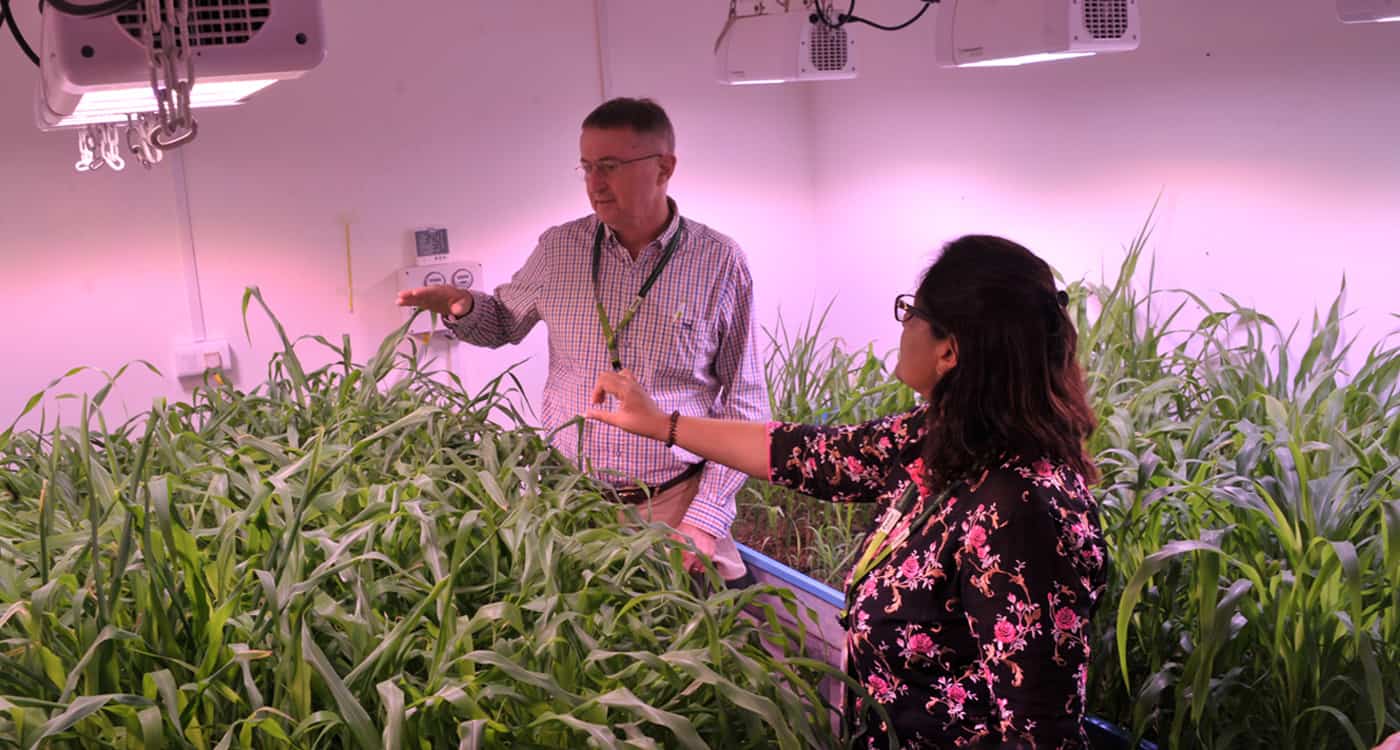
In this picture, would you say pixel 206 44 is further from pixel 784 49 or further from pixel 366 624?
pixel 784 49

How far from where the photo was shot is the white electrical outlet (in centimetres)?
379

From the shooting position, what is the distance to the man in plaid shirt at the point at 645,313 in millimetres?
2381

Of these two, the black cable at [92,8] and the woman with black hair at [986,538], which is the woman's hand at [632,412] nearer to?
the woman with black hair at [986,538]

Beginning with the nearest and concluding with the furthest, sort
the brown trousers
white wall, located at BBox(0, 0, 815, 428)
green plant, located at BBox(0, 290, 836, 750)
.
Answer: green plant, located at BBox(0, 290, 836, 750), the brown trousers, white wall, located at BBox(0, 0, 815, 428)

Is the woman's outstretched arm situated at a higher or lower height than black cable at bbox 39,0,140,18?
lower

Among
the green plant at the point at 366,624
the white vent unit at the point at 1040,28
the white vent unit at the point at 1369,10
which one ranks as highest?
the white vent unit at the point at 1040,28

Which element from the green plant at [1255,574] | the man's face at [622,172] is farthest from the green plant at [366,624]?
the man's face at [622,172]

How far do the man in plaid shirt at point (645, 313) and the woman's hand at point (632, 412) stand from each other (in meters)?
0.35

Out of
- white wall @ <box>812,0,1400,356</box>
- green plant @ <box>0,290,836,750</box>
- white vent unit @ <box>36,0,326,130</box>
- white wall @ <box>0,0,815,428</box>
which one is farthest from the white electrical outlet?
white vent unit @ <box>36,0,326,130</box>

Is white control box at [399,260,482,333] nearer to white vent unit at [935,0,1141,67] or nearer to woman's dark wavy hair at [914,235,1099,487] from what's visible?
white vent unit at [935,0,1141,67]

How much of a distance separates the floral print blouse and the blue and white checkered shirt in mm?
899

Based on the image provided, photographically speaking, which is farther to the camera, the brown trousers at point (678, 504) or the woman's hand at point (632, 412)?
the brown trousers at point (678, 504)

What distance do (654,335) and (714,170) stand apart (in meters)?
2.44

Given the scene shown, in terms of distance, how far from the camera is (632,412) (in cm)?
199
